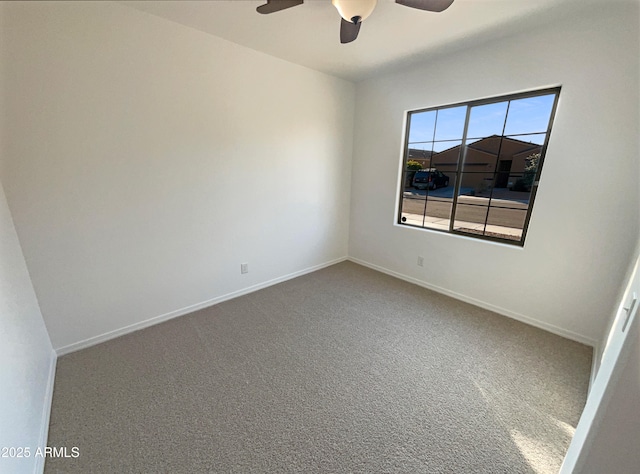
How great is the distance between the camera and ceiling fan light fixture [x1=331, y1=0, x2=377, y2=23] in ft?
4.87

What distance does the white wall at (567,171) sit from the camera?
1.85 m

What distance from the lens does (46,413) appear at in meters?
1.47

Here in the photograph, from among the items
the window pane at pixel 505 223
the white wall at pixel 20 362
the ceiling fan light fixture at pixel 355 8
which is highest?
the ceiling fan light fixture at pixel 355 8

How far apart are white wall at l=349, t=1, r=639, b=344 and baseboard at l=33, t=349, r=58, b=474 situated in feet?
10.9

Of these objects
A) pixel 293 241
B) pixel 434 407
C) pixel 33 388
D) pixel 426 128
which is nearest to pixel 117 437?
pixel 33 388

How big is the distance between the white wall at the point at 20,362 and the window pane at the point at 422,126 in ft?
11.6

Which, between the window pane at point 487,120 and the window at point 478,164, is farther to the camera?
the window pane at point 487,120

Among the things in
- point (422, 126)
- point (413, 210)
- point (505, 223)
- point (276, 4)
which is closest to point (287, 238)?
point (413, 210)

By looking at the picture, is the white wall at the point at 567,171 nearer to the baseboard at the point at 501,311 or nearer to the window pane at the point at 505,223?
the baseboard at the point at 501,311

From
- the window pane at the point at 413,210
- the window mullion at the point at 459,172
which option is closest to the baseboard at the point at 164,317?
the window pane at the point at 413,210

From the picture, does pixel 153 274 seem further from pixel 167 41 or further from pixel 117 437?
pixel 167 41

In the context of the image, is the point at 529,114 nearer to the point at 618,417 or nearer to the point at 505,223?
the point at 505,223

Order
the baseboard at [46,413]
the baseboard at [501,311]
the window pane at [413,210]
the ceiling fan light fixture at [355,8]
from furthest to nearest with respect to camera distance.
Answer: the window pane at [413,210], the baseboard at [501,311], the ceiling fan light fixture at [355,8], the baseboard at [46,413]

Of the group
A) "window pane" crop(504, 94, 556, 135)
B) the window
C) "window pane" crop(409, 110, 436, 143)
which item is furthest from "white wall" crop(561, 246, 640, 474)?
"window pane" crop(409, 110, 436, 143)
